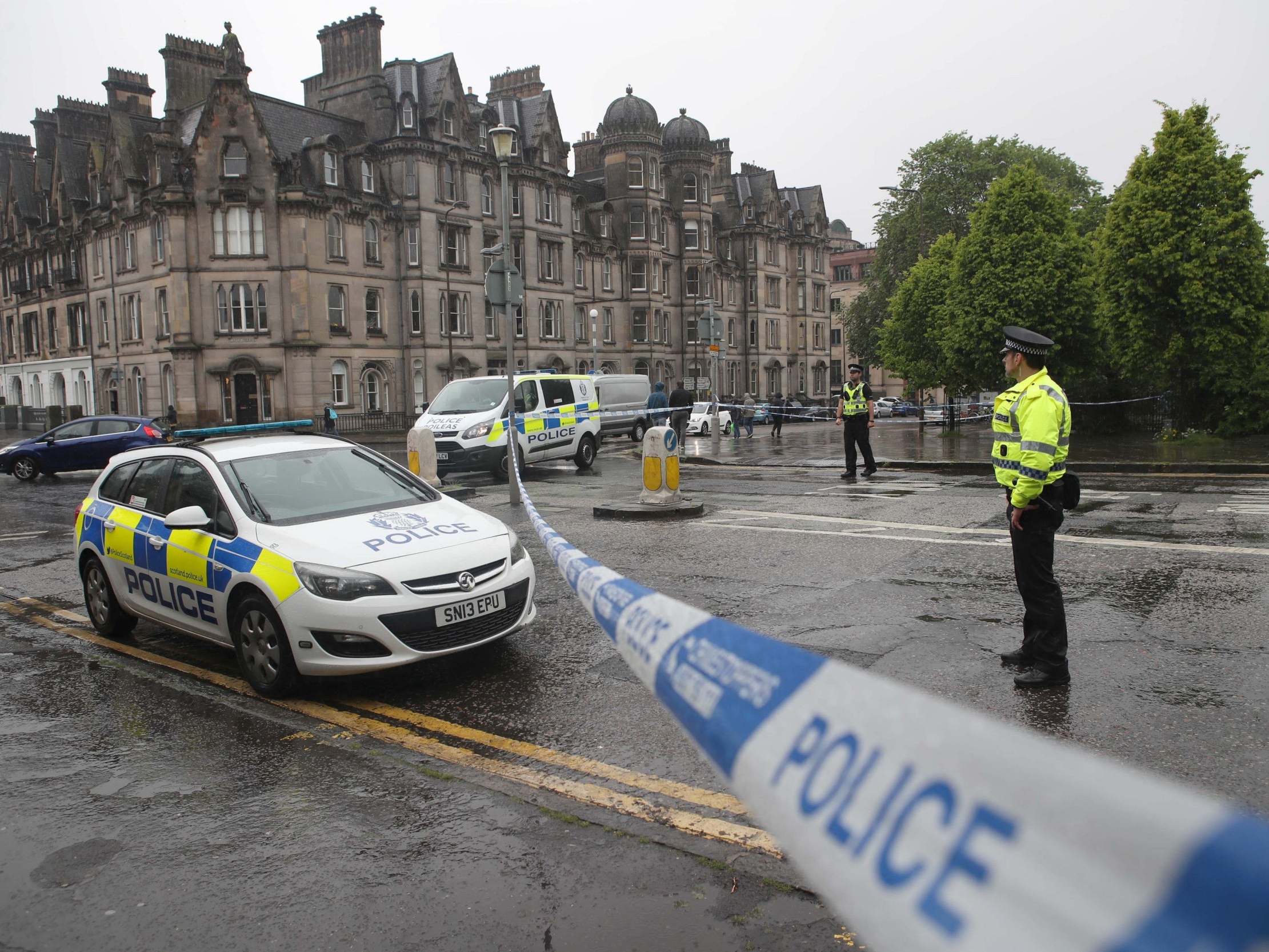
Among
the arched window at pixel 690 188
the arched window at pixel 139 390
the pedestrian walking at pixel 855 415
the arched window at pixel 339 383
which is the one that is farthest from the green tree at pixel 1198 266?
the arched window at pixel 690 188

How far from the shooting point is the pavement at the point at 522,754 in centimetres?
356

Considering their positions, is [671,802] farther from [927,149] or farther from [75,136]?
[75,136]

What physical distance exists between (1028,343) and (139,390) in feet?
176

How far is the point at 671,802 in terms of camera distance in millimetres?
4402

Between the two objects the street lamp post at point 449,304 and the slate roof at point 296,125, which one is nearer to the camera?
the slate roof at point 296,125

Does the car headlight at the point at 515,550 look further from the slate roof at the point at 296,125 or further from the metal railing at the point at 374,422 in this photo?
the slate roof at the point at 296,125

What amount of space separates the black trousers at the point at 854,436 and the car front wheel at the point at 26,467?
1890cm

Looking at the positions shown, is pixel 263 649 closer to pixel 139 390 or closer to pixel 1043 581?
pixel 1043 581

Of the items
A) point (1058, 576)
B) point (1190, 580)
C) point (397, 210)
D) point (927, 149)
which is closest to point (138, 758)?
point (1058, 576)

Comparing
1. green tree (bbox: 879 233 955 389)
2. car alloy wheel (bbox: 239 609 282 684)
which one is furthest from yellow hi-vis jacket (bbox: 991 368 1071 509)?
green tree (bbox: 879 233 955 389)

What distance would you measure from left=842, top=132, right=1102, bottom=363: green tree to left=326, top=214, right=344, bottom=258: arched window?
27.1 meters

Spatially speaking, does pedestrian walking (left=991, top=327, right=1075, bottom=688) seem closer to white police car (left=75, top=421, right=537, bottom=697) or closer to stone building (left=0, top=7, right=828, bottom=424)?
white police car (left=75, top=421, right=537, bottom=697)

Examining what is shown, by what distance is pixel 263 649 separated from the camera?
6.17 meters

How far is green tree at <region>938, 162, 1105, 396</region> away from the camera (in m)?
26.5
